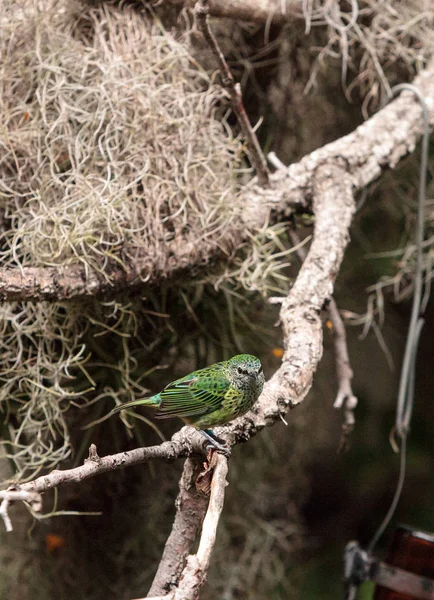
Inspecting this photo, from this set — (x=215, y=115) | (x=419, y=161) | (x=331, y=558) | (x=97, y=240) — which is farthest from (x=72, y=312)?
(x=331, y=558)

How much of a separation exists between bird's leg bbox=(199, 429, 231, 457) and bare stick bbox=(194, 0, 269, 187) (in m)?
0.62

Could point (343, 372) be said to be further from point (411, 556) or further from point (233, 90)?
point (233, 90)

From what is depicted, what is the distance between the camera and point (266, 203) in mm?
1281

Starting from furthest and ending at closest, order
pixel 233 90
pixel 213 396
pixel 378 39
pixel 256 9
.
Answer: pixel 378 39 < pixel 256 9 < pixel 233 90 < pixel 213 396

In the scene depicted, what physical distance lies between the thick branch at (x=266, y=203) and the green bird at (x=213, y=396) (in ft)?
0.97

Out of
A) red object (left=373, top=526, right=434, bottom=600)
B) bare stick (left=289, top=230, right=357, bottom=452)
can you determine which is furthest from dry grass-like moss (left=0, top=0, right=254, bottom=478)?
Result: red object (left=373, top=526, right=434, bottom=600)

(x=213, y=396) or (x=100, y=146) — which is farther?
(x=100, y=146)

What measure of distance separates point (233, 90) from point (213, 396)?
657 mm

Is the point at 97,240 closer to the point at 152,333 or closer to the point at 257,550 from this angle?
the point at 152,333

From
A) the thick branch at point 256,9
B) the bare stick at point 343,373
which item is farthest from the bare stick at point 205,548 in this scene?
the thick branch at point 256,9

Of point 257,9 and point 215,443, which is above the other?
point 257,9

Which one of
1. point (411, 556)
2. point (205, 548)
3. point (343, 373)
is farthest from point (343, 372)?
point (205, 548)

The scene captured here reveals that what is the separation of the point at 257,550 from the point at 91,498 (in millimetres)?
470

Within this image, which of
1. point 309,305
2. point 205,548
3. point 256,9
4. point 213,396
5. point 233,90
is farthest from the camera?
point 256,9
